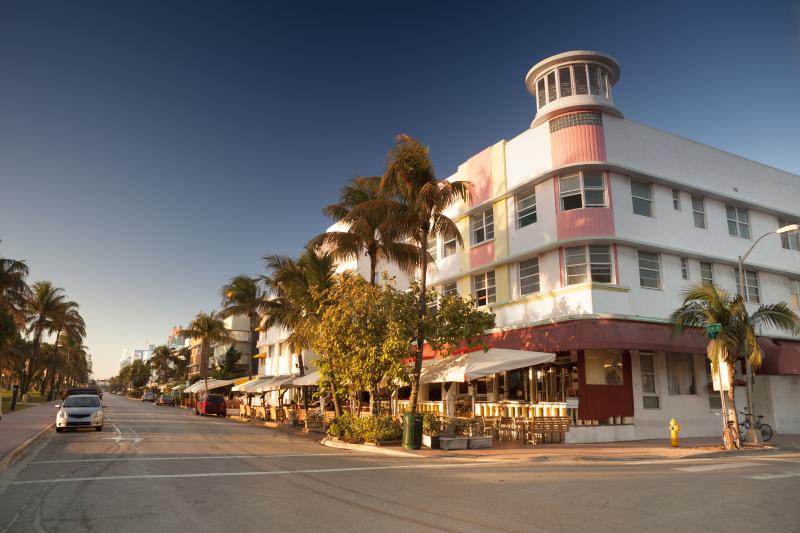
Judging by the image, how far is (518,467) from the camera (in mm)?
13914

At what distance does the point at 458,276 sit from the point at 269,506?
21.7m

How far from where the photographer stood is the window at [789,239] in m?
29.1

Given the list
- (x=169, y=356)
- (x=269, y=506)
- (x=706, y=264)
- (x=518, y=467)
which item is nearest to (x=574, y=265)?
(x=706, y=264)

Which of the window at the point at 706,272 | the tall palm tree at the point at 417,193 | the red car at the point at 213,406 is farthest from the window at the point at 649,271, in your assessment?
the red car at the point at 213,406

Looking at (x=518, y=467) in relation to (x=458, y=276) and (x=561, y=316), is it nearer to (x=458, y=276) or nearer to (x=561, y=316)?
(x=561, y=316)

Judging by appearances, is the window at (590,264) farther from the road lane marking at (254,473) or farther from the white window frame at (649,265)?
the road lane marking at (254,473)

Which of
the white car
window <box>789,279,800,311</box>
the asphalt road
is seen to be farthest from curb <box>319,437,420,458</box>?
window <box>789,279,800,311</box>

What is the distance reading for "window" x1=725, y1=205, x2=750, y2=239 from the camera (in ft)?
88.5

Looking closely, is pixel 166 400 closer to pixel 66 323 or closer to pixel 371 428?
pixel 66 323

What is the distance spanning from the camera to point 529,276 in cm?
2534

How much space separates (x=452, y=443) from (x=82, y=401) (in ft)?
57.5

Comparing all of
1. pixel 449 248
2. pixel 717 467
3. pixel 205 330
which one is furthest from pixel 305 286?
pixel 205 330

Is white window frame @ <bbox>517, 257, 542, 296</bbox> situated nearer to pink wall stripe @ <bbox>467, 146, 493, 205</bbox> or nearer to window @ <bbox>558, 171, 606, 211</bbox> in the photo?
window @ <bbox>558, 171, 606, 211</bbox>

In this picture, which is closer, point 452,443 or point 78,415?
point 452,443
